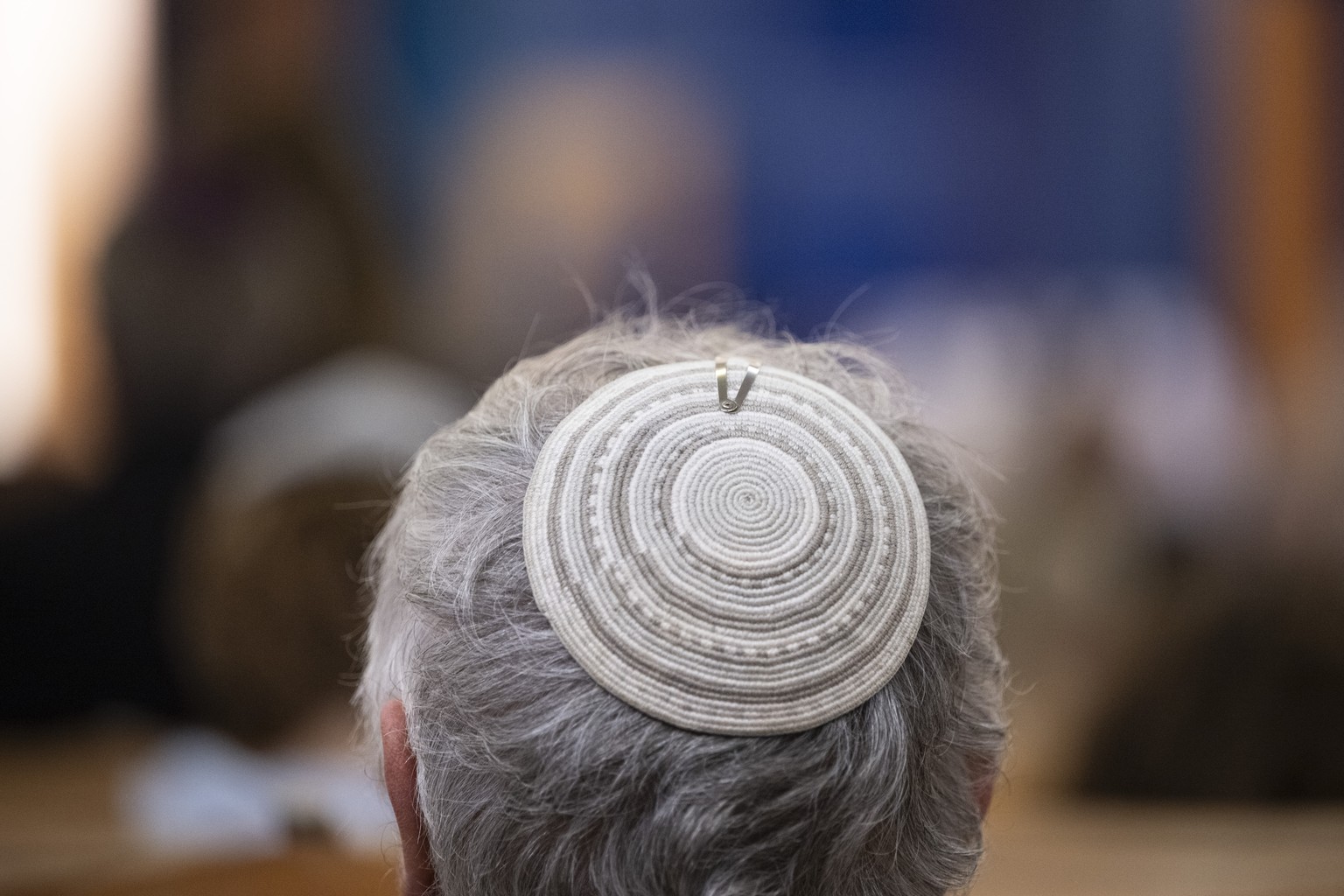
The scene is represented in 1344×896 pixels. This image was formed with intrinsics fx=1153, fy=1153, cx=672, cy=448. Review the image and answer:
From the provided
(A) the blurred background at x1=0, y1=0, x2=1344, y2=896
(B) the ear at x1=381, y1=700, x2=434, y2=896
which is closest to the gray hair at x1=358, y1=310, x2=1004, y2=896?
(B) the ear at x1=381, y1=700, x2=434, y2=896

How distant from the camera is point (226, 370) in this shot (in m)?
3.77

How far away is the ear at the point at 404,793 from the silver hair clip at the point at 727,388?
264mm

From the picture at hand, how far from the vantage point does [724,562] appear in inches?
23.5

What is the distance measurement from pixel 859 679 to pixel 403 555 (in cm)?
29

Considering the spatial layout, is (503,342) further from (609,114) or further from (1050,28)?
(1050,28)

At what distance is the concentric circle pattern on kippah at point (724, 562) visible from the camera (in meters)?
0.59

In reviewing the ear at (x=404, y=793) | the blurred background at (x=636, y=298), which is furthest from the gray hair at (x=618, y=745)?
the blurred background at (x=636, y=298)

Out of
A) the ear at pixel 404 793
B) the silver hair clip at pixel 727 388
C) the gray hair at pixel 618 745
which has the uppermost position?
the silver hair clip at pixel 727 388

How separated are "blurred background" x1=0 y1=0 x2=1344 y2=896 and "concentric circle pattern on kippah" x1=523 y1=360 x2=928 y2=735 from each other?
103 centimetres

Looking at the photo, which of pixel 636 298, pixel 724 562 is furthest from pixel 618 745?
pixel 636 298

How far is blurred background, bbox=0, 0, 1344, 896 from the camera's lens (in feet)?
6.36

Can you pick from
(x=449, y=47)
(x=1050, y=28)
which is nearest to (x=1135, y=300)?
(x=1050, y=28)

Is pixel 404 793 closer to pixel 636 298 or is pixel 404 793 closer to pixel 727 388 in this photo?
pixel 727 388

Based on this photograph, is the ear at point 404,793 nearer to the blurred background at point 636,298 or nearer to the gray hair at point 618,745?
the gray hair at point 618,745
